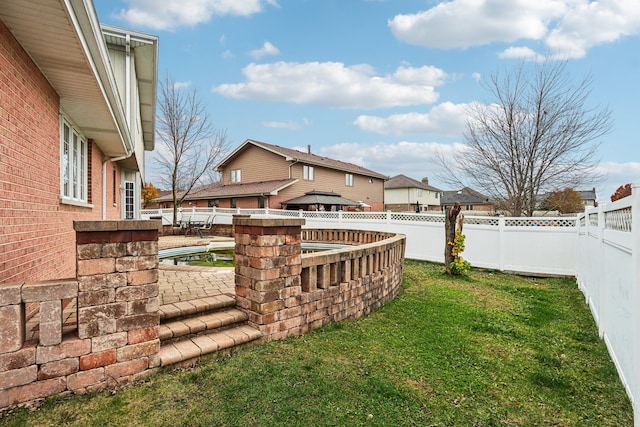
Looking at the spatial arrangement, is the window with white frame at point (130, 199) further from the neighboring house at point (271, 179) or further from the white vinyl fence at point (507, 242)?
the white vinyl fence at point (507, 242)

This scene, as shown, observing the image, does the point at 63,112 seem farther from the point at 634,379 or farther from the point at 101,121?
the point at 634,379

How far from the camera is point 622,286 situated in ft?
9.98

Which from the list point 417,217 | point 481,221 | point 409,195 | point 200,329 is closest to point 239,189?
point 417,217

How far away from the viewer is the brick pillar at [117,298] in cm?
252

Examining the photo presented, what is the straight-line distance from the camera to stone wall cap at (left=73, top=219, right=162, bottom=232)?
2.48 meters

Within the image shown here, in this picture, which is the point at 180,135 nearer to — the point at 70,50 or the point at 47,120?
the point at 47,120

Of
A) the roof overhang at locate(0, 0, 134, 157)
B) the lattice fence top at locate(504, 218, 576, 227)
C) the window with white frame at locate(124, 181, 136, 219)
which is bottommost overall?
the lattice fence top at locate(504, 218, 576, 227)

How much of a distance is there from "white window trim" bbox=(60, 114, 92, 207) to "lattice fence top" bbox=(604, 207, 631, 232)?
6.73 meters

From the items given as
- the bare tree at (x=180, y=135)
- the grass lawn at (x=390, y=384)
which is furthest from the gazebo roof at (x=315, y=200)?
the grass lawn at (x=390, y=384)

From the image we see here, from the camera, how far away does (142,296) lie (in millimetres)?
2736

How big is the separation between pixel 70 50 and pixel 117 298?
286 centimetres

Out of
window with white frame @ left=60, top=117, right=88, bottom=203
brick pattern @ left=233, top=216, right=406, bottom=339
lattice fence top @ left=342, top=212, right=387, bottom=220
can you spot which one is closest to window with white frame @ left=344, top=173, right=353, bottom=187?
lattice fence top @ left=342, top=212, right=387, bottom=220

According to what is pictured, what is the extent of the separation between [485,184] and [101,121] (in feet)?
42.2

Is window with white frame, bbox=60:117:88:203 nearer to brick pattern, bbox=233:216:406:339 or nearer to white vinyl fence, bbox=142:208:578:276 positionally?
brick pattern, bbox=233:216:406:339
